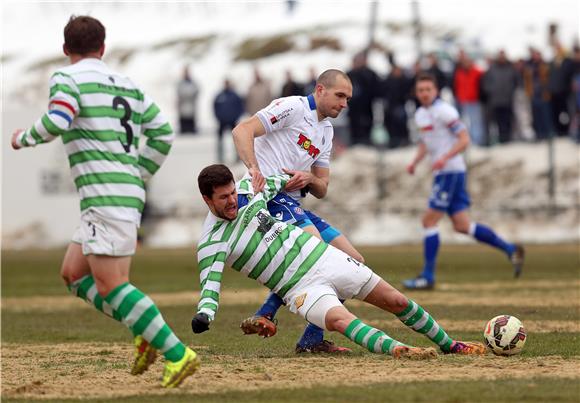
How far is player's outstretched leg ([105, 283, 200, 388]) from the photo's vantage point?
8172 millimetres

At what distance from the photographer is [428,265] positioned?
17.3 m

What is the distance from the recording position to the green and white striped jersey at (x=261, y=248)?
9266mm

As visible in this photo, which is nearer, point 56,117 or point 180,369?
point 56,117

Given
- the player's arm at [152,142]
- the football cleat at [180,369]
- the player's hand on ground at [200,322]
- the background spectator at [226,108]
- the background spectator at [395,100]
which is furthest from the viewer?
the background spectator at [226,108]

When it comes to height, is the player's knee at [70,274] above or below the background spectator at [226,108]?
below

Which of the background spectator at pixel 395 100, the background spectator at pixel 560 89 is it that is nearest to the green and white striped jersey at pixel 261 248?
the background spectator at pixel 395 100

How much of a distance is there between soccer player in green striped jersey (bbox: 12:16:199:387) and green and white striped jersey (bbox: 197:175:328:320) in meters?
1.08

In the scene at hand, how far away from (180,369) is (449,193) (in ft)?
32.8

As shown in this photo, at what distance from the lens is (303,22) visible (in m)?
73.0

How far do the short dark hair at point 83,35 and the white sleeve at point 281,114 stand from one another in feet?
8.22

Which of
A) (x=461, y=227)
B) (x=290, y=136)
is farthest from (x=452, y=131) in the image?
(x=290, y=136)

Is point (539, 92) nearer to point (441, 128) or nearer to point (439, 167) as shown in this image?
point (441, 128)

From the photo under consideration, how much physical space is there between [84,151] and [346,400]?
7.44 ft

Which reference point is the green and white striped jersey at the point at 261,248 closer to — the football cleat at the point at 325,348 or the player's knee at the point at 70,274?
the football cleat at the point at 325,348
